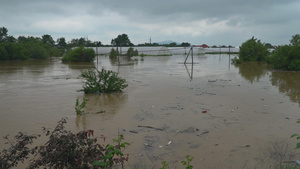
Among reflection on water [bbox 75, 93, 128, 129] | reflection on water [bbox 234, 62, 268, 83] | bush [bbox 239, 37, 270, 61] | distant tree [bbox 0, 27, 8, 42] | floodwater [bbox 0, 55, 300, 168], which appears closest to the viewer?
floodwater [bbox 0, 55, 300, 168]

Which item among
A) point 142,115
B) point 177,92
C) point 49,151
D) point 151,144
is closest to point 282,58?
point 177,92

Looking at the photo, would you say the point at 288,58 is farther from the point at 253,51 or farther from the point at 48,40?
the point at 48,40

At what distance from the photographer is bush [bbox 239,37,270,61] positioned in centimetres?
2928

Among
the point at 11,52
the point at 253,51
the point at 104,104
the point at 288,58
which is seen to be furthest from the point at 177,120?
the point at 11,52

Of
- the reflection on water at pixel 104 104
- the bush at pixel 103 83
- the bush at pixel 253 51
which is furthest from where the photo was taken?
the bush at pixel 253 51

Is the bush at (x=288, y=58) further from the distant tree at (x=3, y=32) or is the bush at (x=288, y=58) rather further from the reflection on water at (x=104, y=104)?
the distant tree at (x=3, y=32)

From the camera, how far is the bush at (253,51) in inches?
1153

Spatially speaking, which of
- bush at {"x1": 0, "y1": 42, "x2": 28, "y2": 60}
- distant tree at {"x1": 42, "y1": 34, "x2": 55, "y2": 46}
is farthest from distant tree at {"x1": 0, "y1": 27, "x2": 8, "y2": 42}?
bush at {"x1": 0, "y1": 42, "x2": 28, "y2": 60}

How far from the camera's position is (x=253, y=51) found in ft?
96.1

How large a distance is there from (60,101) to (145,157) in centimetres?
456

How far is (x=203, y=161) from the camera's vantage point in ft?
11.8

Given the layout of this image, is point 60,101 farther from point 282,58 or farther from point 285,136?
point 282,58

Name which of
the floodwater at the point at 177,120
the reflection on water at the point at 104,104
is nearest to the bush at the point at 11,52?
the floodwater at the point at 177,120

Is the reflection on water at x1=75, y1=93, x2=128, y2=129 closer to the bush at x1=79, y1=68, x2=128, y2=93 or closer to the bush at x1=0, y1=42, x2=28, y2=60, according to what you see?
the bush at x1=79, y1=68, x2=128, y2=93
